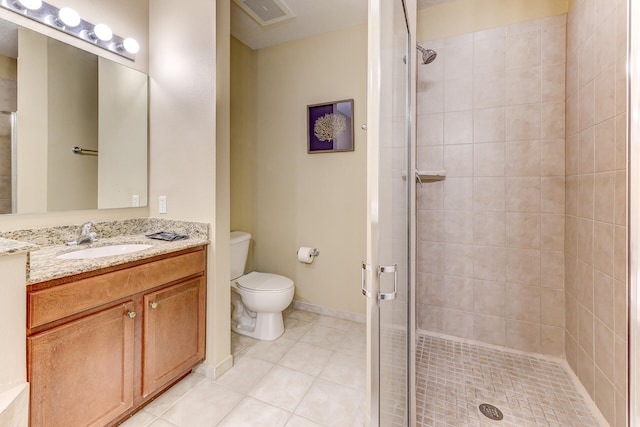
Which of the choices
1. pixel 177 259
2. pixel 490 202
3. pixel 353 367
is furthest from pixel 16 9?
pixel 490 202

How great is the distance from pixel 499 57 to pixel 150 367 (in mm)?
2835

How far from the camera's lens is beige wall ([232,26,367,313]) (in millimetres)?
2344

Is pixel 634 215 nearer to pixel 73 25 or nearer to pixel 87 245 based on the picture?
pixel 87 245

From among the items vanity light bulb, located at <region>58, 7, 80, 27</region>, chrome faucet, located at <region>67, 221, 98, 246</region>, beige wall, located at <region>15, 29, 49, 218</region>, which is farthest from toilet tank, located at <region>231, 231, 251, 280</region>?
vanity light bulb, located at <region>58, 7, 80, 27</region>

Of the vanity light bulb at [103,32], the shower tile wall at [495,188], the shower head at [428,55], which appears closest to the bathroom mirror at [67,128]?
the vanity light bulb at [103,32]

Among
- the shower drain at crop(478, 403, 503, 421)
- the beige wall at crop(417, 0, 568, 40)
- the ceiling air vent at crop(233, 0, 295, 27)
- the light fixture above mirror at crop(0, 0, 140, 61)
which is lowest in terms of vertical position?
the shower drain at crop(478, 403, 503, 421)

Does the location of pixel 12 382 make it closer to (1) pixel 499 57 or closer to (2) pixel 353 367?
(2) pixel 353 367

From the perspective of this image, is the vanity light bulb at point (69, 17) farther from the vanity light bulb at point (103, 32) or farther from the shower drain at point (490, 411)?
the shower drain at point (490, 411)

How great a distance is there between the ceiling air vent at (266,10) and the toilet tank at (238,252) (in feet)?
5.72

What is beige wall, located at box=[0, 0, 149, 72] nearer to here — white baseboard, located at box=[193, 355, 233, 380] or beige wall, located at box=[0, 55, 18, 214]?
beige wall, located at box=[0, 55, 18, 214]

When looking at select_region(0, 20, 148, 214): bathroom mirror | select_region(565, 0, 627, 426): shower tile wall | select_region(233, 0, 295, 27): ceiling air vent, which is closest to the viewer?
select_region(565, 0, 627, 426): shower tile wall

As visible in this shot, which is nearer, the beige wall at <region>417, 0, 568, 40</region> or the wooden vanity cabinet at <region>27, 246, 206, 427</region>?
the wooden vanity cabinet at <region>27, 246, 206, 427</region>

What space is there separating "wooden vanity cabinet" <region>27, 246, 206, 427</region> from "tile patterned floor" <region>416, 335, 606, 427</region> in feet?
4.39

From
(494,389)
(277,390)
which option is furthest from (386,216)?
(494,389)
